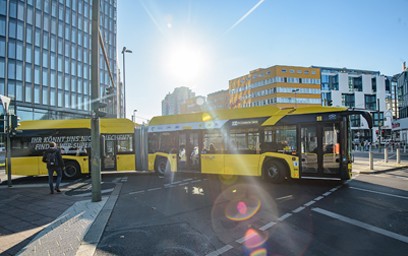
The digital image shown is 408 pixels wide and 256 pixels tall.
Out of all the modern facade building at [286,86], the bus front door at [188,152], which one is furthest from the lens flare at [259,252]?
the modern facade building at [286,86]

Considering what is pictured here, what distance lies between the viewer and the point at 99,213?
22.0 ft

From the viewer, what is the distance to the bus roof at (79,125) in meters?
13.5

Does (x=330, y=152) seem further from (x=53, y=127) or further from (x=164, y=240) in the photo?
(x=53, y=127)

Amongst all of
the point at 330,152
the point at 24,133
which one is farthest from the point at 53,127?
the point at 330,152

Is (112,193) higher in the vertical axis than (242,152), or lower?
lower

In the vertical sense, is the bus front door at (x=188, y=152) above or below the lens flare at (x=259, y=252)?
above

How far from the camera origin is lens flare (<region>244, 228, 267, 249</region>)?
462 centimetres

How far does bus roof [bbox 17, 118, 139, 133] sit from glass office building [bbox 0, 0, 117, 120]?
27901 millimetres

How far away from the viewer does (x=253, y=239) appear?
192 inches

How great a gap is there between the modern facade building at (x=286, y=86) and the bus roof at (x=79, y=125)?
62891 mm

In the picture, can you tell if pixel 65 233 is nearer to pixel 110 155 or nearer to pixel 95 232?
pixel 95 232

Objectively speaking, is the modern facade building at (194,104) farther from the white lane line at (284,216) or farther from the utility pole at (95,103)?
the white lane line at (284,216)

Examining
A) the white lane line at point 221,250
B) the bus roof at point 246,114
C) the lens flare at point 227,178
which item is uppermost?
the bus roof at point 246,114

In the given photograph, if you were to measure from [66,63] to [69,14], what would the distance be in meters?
9.04
